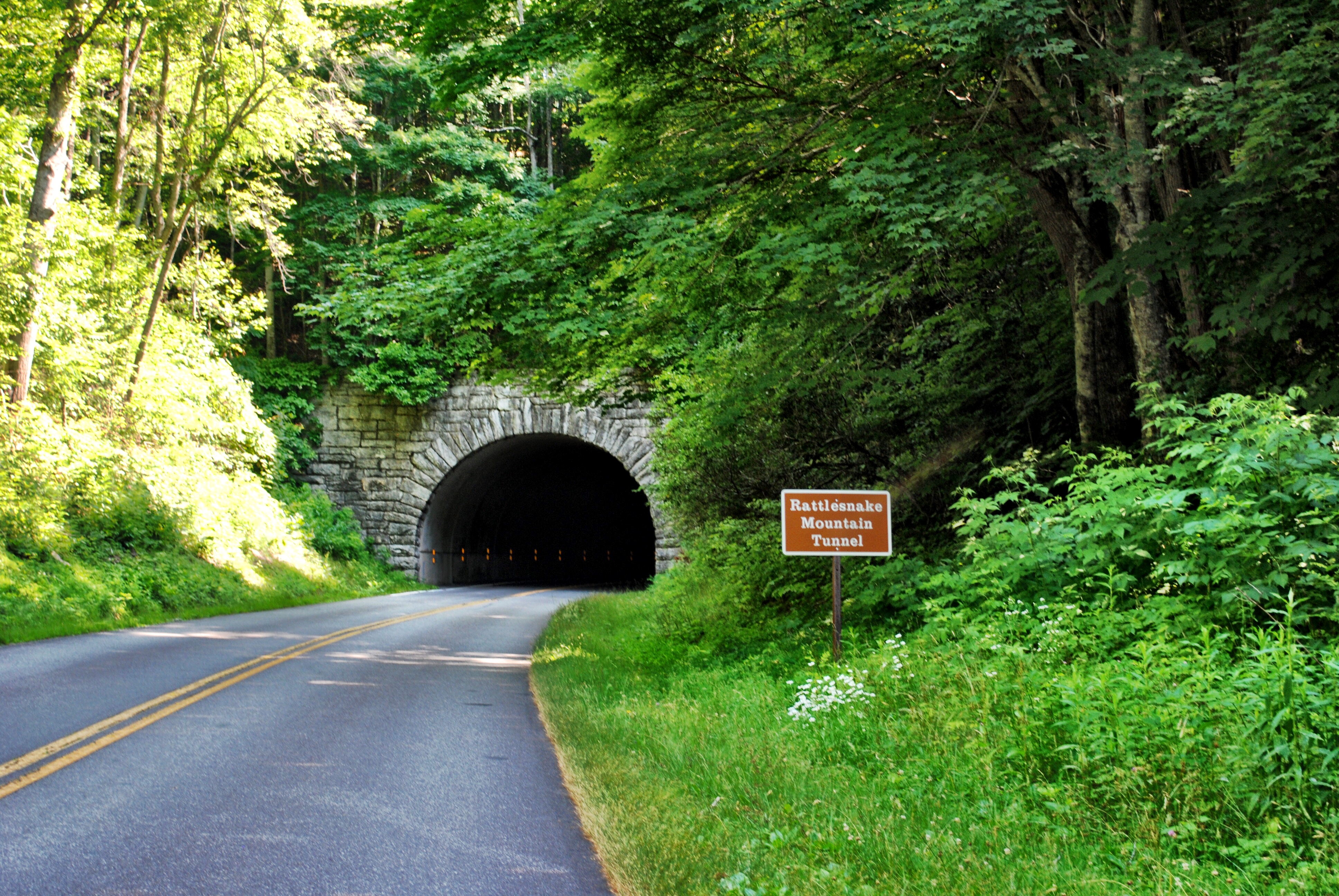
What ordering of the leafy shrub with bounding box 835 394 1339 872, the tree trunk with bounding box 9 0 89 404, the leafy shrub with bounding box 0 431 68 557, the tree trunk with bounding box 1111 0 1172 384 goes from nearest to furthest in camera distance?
the leafy shrub with bounding box 835 394 1339 872
the tree trunk with bounding box 1111 0 1172 384
the leafy shrub with bounding box 0 431 68 557
the tree trunk with bounding box 9 0 89 404

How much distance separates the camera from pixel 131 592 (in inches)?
587

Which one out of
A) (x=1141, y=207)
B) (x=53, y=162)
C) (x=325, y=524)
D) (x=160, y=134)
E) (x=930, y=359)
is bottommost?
(x=325, y=524)

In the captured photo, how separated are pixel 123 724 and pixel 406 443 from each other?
68.7 ft

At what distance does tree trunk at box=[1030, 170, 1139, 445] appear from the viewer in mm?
8766

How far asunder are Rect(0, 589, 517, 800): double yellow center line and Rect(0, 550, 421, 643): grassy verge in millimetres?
3448

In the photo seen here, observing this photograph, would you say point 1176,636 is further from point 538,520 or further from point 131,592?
point 538,520

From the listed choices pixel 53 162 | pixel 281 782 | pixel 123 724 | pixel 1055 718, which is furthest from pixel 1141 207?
pixel 53 162

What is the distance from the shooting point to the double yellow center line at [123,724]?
5.54m

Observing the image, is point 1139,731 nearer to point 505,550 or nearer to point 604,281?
point 604,281

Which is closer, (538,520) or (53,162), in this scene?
(53,162)

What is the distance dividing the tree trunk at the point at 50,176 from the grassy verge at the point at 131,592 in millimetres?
3267

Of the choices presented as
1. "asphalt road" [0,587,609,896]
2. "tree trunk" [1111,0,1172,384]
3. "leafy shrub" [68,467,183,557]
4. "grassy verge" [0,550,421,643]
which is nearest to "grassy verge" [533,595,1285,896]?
"asphalt road" [0,587,609,896]

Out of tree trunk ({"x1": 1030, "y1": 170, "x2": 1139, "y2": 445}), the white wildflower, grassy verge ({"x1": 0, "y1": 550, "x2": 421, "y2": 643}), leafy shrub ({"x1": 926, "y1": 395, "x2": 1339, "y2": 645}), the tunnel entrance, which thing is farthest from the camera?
the tunnel entrance

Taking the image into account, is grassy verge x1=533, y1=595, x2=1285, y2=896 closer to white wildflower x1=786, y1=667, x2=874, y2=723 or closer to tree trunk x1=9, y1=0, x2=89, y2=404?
white wildflower x1=786, y1=667, x2=874, y2=723
